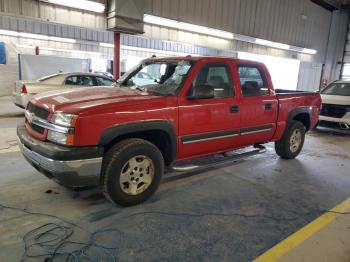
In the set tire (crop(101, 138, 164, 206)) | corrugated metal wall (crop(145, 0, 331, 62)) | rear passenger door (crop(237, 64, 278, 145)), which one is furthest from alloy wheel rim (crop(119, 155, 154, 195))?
corrugated metal wall (crop(145, 0, 331, 62))

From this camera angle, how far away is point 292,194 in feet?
12.8

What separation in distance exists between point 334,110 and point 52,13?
8629 millimetres

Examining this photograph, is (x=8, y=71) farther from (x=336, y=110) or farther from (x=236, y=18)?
(x=336, y=110)

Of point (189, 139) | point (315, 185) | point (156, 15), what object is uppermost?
point (156, 15)

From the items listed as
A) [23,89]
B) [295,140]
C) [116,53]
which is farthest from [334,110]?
[23,89]

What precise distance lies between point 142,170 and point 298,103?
3.35 m

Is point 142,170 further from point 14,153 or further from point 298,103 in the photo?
point 298,103

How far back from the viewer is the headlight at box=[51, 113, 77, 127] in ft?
9.07

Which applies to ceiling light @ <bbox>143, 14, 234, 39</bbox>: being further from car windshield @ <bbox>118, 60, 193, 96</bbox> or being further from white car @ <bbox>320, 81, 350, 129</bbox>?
car windshield @ <bbox>118, 60, 193, 96</bbox>

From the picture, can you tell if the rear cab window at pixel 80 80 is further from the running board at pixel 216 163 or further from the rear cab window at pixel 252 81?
the rear cab window at pixel 252 81

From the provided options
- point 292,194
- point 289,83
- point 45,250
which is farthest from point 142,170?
point 289,83

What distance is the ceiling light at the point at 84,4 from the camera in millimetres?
8227

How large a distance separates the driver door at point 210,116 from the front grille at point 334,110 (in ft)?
17.5

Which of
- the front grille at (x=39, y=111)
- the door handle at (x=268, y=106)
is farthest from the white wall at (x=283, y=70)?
the front grille at (x=39, y=111)
